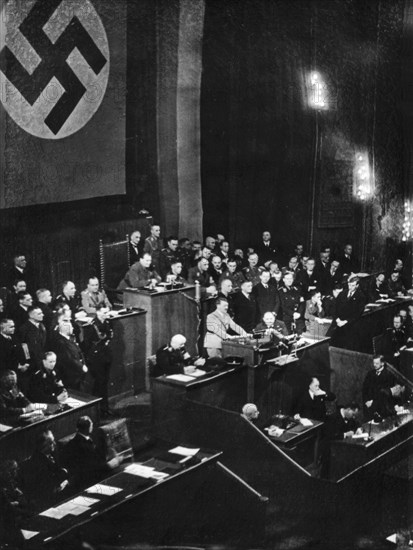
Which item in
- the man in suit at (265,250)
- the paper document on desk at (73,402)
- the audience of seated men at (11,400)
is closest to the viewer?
the audience of seated men at (11,400)

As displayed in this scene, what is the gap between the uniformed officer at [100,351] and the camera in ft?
23.1

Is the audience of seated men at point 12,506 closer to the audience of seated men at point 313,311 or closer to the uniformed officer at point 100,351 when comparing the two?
the uniformed officer at point 100,351

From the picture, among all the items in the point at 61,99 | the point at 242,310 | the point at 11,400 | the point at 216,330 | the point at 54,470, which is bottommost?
the point at 54,470

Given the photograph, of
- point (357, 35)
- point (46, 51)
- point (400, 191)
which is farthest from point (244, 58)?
point (46, 51)

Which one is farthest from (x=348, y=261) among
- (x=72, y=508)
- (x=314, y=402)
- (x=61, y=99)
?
(x=72, y=508)

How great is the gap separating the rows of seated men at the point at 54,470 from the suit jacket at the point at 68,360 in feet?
3.42

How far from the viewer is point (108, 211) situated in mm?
9500

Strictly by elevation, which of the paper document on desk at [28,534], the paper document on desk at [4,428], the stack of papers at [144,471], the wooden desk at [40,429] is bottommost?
the paper document on desk at [28,534]

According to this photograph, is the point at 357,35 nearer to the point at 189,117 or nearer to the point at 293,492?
the point at 189,117

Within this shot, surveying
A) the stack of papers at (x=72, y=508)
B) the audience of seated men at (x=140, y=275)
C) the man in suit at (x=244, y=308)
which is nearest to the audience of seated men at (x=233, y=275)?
the man in suit at (x=244, y=308)

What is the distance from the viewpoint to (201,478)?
558 cm

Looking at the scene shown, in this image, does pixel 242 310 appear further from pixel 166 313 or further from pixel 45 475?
pixel 45 475

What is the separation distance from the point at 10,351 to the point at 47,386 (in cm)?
46

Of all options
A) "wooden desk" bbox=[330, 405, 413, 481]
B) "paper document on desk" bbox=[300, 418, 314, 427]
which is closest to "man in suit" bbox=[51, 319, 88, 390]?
"paper document on desk" bbox=[300, 418, 314, 427]
